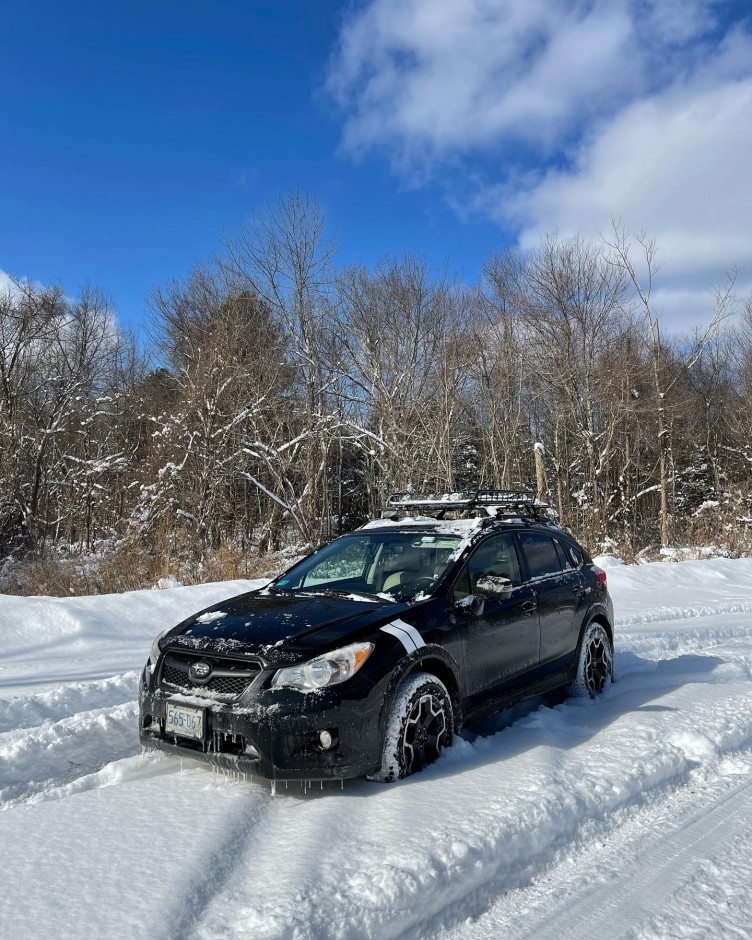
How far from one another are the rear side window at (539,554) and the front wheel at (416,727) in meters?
1.67

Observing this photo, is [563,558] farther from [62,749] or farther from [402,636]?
[62,749]

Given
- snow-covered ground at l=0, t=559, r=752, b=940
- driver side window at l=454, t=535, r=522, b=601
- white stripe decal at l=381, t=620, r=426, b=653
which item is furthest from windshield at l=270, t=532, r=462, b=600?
snow-covered ground at l=0, t=559, r=752, b=940

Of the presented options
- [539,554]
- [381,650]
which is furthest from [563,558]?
[381,650]

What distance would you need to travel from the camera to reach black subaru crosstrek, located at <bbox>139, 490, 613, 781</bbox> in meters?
3.81

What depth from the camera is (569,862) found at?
3320 millimetres

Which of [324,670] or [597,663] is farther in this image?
[597,663]

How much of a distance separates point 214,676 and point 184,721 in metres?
0.29

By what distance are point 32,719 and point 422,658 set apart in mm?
3032

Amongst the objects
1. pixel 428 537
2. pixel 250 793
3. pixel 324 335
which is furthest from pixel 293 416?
pixel 250 793

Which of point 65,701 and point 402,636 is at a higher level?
point 402,636

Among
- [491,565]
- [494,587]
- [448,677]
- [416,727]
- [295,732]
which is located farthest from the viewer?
[491,565]

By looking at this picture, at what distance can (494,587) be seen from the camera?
4.93m

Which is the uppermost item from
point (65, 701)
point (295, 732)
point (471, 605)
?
point (471, 605)

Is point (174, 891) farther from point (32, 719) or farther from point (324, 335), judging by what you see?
point (324, 335)
